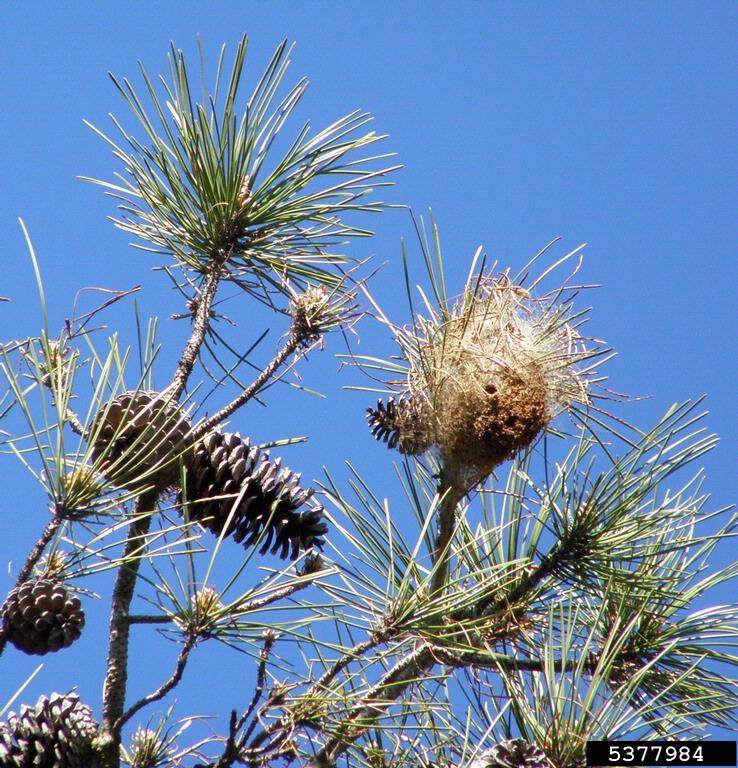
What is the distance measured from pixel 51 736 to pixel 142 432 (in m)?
0.37

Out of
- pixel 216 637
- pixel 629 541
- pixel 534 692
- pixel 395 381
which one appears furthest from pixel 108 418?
pixel 629 541

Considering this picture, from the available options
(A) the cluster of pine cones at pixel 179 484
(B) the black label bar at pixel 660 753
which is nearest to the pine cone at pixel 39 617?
(A) the cluster of pine cones at pixel 179 484

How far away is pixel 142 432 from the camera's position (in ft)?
3.64

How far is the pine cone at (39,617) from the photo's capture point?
1.03m

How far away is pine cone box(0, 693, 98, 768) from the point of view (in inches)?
44.6

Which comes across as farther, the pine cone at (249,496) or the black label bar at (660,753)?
the pine cone at (249,496)

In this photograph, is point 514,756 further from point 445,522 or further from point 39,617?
point 39,617

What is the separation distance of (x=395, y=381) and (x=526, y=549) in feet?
1.09

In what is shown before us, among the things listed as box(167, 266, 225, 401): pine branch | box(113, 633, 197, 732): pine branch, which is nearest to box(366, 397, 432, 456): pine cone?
box(167, 266, 225, 401): pine branch

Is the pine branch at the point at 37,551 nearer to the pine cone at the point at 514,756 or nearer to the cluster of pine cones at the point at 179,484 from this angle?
the cluster of pine cones at the point at 179,484

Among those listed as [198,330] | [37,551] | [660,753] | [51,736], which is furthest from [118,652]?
[660,753]

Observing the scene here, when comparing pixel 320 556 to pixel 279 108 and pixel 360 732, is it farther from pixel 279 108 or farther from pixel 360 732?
pixel 279 108

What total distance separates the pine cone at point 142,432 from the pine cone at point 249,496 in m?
0.06

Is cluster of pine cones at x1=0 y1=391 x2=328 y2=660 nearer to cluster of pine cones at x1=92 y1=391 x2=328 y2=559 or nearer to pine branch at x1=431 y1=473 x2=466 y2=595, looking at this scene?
cluster of pine cones at x1=92 y1=391 x2=328 y2=559
